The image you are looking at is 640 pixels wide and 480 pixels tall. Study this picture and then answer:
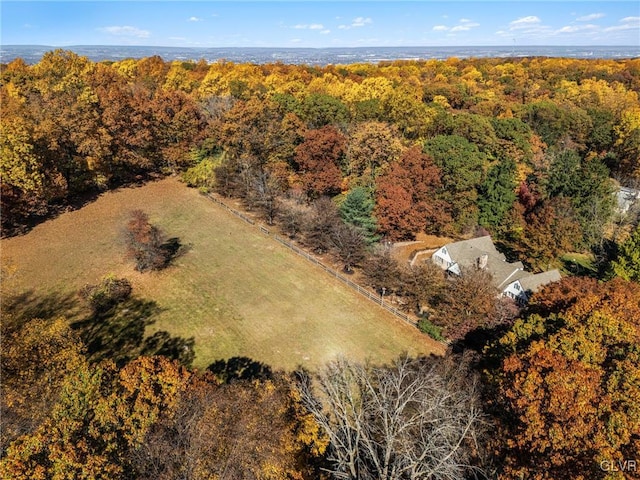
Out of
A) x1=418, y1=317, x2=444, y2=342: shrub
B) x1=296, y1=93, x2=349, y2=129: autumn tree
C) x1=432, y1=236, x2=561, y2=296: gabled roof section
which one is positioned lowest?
x1=418, y1=317, x2=444, y2=342: shrub

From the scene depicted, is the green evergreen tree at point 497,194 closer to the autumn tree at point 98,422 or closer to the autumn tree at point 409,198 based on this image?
the autumn tree at point 409,198

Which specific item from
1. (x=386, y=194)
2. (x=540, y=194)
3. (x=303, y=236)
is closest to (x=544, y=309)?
(x=386, y=194)

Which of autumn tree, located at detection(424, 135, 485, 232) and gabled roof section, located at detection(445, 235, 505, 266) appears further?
autumn tree, located at detection(424, 135, 485, 232)

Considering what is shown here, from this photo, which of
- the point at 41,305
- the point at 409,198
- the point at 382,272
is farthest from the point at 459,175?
the point at 41,305

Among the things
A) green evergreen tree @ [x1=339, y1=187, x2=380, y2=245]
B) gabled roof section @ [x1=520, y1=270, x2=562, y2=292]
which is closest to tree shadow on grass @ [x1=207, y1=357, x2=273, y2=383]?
green evergreen tree @ [x1=339, y1=187, x2=380, y2=245]

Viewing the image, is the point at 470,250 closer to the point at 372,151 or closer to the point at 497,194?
the point at 497,194

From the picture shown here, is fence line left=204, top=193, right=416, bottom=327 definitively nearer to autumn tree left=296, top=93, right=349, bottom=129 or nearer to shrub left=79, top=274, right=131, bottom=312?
shrub left=79, top=274, right=131, bottom=312
